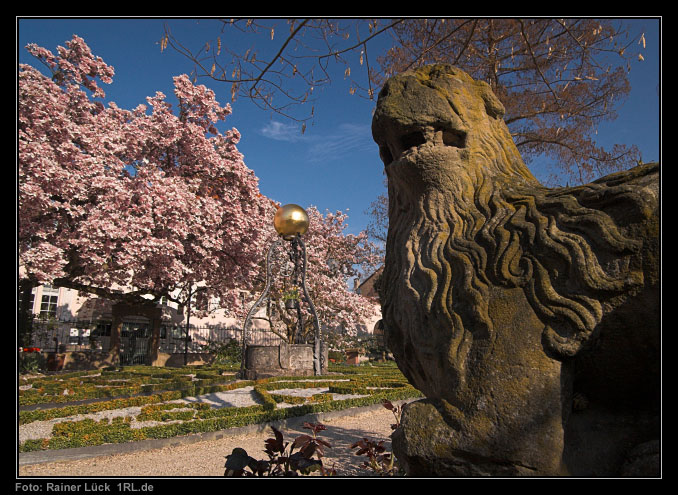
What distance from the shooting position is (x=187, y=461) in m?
4.92

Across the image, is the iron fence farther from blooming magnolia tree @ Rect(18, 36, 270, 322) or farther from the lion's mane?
the lion's mane

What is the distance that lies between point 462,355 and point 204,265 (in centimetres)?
1506

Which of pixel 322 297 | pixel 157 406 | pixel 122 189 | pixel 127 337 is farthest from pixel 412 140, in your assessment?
pixel 127 337

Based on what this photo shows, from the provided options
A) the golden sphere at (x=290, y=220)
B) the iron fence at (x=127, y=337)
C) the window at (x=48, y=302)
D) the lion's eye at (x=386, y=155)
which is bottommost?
the iron fence at (x=127, y=337)

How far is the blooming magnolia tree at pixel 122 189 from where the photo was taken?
12.7 m

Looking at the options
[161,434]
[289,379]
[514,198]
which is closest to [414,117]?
[514,198]

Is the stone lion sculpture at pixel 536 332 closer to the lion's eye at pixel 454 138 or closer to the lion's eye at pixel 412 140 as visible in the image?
the lion's eye at pixel 454 138

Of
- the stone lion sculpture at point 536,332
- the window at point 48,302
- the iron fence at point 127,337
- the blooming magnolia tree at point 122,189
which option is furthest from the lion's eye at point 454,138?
the window at point 48,302

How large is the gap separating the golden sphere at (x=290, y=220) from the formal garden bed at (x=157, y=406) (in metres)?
4.05

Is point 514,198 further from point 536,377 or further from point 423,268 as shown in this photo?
point 536,377

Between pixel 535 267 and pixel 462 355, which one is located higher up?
pixel 535 267

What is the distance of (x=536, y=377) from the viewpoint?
6.88 ft

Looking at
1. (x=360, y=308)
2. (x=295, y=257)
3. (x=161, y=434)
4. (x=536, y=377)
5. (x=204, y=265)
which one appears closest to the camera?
(x=536, y=377)

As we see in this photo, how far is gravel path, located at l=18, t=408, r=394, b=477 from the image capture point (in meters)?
4.53
